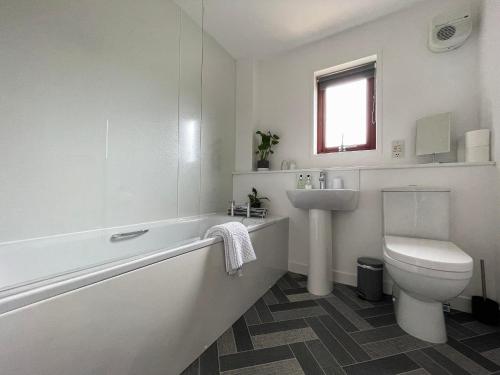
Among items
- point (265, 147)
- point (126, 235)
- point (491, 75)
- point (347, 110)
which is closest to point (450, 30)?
point (491, 75)

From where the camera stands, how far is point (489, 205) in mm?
1373

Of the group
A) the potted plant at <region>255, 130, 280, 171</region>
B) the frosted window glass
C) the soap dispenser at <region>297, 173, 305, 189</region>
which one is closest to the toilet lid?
the soap dispenser at <region>297, 173, 305, 189</region>

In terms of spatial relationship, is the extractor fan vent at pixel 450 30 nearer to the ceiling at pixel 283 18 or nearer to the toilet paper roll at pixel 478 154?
the ceiling at pixel 283 18

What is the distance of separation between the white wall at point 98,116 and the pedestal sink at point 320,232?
40.5 inches

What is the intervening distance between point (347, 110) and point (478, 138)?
102 cm

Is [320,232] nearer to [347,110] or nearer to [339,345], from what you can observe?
[339,345]

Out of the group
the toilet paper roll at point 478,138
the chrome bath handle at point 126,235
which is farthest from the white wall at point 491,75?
the chrome bath handle at point 126,235

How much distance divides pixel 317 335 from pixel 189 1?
264cm

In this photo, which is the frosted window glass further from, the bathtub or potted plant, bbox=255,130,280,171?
the bathtub

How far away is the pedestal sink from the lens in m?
1.63

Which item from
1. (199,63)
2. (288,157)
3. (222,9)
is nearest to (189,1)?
(222,9)

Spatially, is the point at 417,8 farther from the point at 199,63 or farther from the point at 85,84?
the point at 85,84

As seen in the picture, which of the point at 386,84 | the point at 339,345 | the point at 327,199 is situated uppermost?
the point at 386,84

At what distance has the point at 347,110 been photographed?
2125 mm
